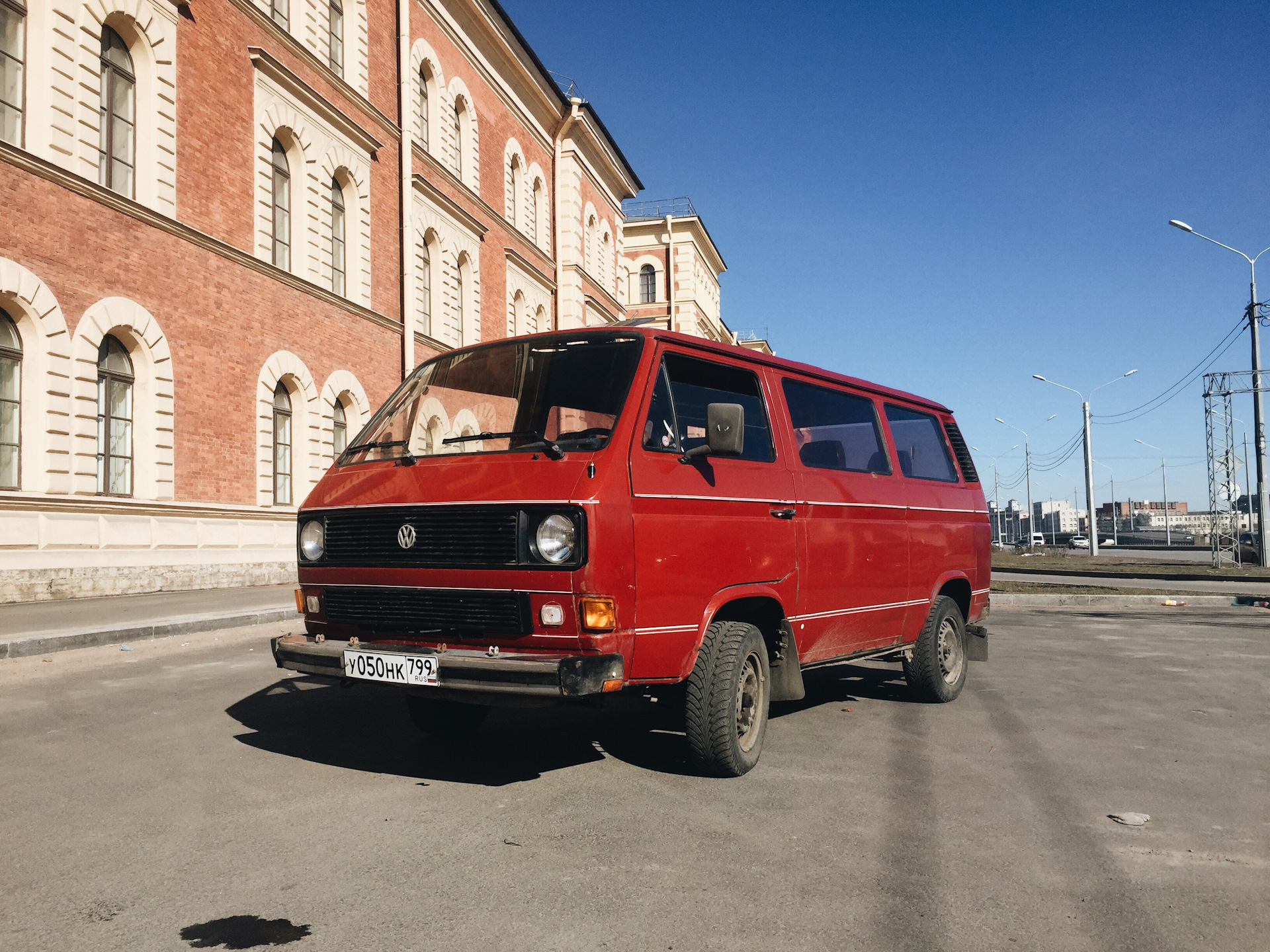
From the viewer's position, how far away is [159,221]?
50.5ft

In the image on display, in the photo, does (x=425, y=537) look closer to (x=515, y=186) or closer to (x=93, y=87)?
(x=93, y=87)

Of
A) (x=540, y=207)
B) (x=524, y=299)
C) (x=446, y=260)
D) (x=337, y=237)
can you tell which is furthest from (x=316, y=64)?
(x=540, y=207)

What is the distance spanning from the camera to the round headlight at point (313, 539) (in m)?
4.91

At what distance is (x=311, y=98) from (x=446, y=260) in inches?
263

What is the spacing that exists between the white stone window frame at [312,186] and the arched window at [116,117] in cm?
278

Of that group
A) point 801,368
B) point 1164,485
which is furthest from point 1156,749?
point 1164,485

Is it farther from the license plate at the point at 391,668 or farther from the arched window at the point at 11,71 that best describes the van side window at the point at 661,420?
the arched window at the point at 11,71

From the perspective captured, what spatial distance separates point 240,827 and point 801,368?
384 centimetres

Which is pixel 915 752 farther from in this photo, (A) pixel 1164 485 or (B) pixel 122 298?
(A) pixel 1164 485

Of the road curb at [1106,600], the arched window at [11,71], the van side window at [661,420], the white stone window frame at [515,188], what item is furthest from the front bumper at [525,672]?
the white stone window frame at [515,188]

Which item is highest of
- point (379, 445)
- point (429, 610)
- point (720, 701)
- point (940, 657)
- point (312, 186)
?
→ point (312, 186)

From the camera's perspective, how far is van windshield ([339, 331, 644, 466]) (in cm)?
465

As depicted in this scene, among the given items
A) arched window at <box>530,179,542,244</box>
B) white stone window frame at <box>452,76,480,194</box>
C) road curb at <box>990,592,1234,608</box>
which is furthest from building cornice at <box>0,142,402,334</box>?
road curb at <box>990,592,1234,608</box>

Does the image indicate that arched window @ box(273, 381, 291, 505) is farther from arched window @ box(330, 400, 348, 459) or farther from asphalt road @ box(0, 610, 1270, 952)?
asphalt road @ box(0, 610, 1270, 952)
